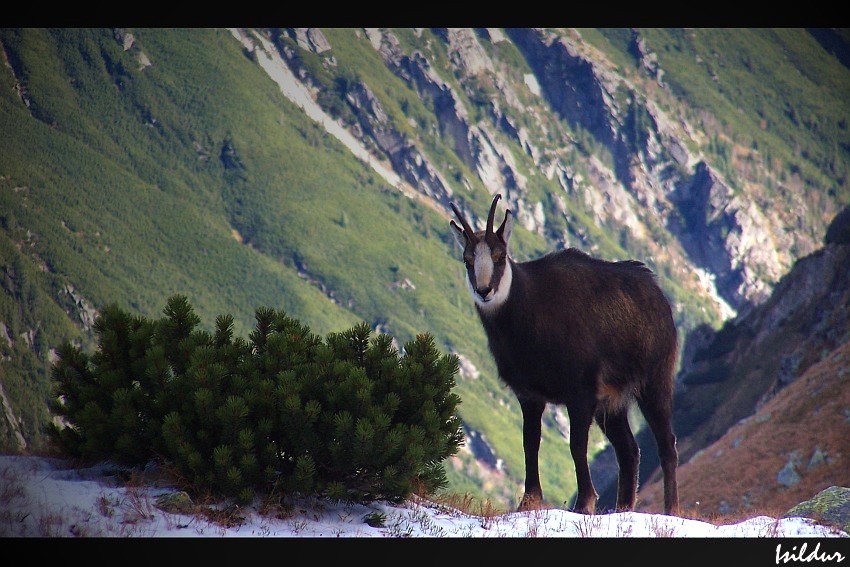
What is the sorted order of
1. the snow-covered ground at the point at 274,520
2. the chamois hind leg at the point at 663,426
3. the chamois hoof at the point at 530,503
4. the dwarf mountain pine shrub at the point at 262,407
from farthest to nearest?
the chamois hind leg at the point at 663,426
the chamois hoof at the point at 530,503
the dwarf mountain pine shrub at the point at 262,407
the snow-covered ground at the point at 274,520

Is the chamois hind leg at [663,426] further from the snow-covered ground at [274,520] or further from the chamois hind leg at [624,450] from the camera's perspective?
the snow-covered ground at [274,520]

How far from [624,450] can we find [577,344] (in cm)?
289

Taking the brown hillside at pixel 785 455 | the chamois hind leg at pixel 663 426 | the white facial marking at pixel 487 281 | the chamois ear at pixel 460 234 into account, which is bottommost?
the brown hillside at pixel 785 455

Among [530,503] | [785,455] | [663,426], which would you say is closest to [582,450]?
[530,503]

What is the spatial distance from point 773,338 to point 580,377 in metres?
71.4

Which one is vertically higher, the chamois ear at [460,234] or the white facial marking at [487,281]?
the chamois ear at [460,234]

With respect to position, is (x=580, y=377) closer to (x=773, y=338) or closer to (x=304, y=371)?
(x=304, y=371)

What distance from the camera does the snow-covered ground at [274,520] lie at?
37.8 feet

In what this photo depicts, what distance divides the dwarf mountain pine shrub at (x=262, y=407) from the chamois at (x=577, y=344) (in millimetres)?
1184

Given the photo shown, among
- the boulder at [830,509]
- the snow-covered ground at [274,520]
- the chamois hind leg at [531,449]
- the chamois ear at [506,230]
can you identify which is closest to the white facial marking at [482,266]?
the chamois ear at [506,230]

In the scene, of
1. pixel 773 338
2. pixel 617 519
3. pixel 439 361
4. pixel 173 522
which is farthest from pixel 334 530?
pixel 773 338

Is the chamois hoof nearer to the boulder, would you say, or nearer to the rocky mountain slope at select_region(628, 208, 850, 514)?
the boulder
